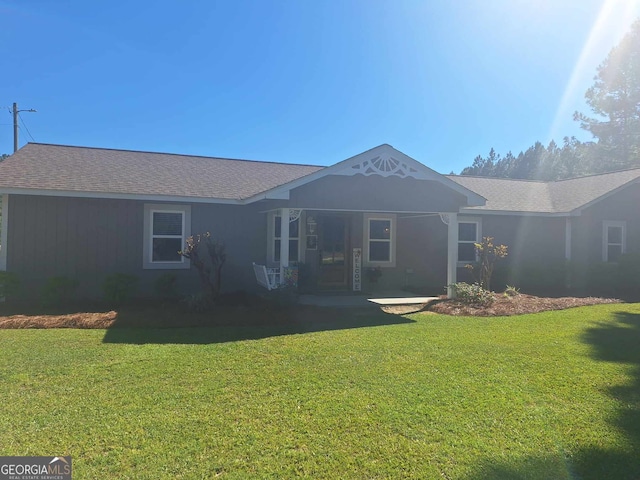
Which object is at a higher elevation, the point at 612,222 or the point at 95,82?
the point at 95,82

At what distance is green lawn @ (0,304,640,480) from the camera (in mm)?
3072

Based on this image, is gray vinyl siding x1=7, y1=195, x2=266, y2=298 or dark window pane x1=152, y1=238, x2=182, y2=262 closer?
gray vinyl siding x1=7, y1=195, x2=266, y2=298

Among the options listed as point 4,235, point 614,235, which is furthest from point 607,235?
point 4,235

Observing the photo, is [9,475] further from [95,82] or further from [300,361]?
[95,82]

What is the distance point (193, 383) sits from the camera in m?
4.55

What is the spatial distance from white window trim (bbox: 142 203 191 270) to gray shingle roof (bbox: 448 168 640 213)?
829 cm

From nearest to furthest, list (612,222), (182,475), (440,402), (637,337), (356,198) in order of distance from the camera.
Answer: (182,475) → (440,402) → (637,337) → (356,198) → (612,222)

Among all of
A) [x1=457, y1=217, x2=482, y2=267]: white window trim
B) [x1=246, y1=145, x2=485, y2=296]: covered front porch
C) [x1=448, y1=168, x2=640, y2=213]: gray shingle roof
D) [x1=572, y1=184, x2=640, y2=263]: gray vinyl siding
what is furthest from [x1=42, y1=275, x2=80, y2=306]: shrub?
[x1=572, y1=184, x2=640, y2=263]: gray vinyl siding

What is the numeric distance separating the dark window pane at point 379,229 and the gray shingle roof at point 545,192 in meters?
2.68

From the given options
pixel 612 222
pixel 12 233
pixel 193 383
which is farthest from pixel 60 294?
pixel 612 222

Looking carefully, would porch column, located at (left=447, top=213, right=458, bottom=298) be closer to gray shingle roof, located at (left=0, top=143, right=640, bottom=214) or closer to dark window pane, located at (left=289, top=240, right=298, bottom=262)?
gray shingle roof, located at (left=0, top=143, right=640, bottom=214)

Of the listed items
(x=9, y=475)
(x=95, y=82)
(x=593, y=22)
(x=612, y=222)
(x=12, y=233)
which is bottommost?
(x=9, y=475)

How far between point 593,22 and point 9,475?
55.6 ft

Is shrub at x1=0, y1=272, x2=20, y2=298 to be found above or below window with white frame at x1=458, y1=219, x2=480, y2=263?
below
